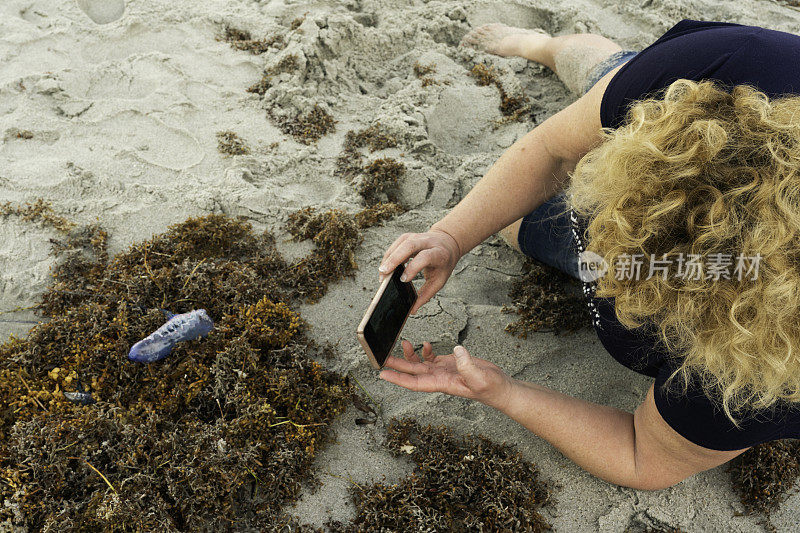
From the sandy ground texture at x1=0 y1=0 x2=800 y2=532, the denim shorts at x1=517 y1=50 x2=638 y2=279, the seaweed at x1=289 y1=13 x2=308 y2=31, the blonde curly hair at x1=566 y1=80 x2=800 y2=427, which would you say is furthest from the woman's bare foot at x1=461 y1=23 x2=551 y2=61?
the blonde curly hair at x1=566 y1=80 x2=800 y2=427

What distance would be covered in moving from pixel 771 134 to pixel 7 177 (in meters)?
4.05

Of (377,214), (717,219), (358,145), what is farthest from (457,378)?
(358,145)

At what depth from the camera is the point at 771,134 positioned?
1381 mm

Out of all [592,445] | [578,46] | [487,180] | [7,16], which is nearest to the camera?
[592,445]

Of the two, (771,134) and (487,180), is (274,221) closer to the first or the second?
(487,180)

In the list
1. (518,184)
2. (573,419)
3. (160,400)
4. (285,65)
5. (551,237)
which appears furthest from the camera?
(285,65)

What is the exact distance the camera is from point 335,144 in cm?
402

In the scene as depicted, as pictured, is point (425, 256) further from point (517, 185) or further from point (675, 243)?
point (675, 243)

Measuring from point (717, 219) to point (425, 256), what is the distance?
124 cm

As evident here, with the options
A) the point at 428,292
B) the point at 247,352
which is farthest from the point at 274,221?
the point at 428,292

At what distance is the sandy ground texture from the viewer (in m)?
2.57

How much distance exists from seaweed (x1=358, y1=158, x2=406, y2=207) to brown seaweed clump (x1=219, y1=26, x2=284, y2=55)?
1.78m

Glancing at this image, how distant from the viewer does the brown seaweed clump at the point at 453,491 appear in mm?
2242

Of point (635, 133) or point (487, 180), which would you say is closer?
point (635, 133)
